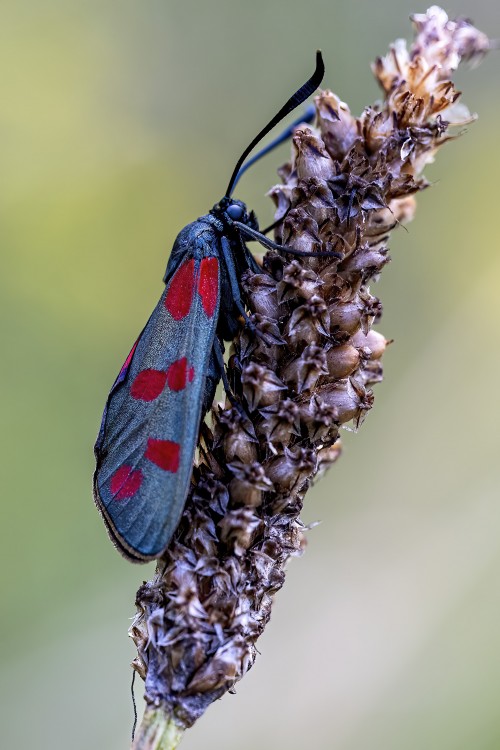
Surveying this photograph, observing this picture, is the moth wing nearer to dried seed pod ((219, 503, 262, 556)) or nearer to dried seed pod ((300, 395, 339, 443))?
dried seed pod ((219, 503, 262, 556))

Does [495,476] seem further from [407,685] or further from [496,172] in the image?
[496,172]

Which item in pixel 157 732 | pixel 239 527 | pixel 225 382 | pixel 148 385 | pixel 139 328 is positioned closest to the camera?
pixel 157 732

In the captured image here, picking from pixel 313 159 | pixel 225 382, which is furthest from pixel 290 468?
pixel 313 159

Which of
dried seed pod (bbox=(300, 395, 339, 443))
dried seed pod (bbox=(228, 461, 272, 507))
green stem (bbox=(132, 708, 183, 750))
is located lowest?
green stem (bbox=(132, 708, 183, 750))

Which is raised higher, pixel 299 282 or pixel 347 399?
pixel 299 282

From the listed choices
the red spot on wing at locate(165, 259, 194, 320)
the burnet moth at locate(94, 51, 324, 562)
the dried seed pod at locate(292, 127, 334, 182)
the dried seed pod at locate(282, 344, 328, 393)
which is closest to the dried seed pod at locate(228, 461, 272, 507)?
the burnet moth at locate(94, 51, 324, 562)

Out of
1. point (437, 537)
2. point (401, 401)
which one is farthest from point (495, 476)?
point (401, 401)

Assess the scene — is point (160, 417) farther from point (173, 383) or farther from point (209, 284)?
point (209, 284)
